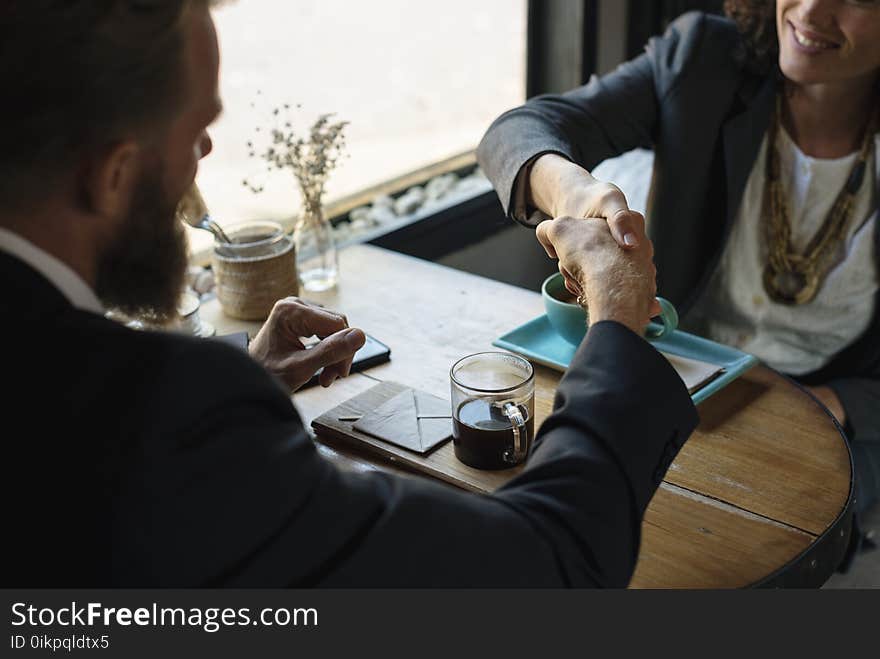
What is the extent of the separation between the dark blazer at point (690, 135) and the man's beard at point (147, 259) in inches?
38.2

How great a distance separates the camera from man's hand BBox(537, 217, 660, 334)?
103 cm

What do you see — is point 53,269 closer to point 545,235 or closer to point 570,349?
point 545,235

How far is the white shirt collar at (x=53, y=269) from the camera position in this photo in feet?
2.37

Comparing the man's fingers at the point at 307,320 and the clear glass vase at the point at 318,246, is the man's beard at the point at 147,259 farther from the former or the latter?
the clear glass vase at the point at 318,246

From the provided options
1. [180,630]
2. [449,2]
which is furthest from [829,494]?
[449,2]

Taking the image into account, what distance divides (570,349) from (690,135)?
0.68 metres

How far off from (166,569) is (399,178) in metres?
2.13

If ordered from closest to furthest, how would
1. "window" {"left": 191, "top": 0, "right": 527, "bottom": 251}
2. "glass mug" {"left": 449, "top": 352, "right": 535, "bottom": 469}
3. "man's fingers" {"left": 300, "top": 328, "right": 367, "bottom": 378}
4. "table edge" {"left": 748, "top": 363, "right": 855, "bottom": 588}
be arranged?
"table edge" {"left": 748, "top": 363, "right": 855, "bottom": 588} < "glass mug" {"left": 449, "top": 352, "right": 535, "bottom": 469} < "man's fingers" {"left": 300, "top": 328, "right": 367, "bottom": 378} < "window" {"left": 191, "top": 0, "right": 527, "bottom": 251}

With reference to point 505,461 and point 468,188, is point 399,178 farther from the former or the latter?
point 505,461

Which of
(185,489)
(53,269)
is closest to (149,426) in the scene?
(185,489)

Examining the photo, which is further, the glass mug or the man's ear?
the glass mug

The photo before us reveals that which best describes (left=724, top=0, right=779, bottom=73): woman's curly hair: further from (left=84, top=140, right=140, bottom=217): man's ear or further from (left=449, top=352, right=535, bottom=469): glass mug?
(left=84, top=140, right=140, bottom=217): man's ear

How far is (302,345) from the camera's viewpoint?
1.32m

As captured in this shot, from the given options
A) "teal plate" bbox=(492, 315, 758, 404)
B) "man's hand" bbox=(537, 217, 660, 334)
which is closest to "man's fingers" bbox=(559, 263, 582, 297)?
"man's hand" bbox=(537, 217, 660, 334)
